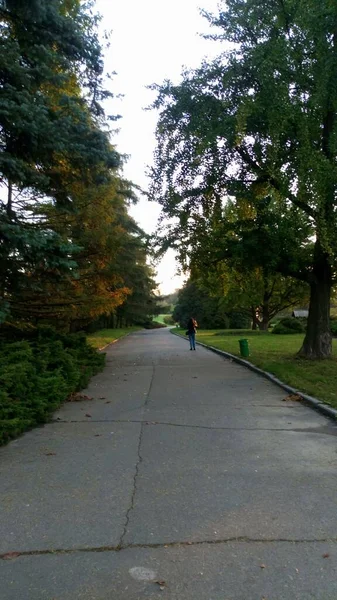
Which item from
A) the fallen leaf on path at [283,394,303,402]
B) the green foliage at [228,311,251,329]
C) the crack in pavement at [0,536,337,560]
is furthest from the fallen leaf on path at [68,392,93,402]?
the green foliage at [228,311,251,329]

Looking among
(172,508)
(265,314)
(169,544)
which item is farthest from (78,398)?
(265,314)

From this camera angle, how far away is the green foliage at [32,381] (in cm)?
698

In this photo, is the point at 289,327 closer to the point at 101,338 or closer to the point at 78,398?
the point at 101,338

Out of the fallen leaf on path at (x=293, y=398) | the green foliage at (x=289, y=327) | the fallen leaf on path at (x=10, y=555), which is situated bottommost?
the fallen leaf on path at (x=10, y=555)

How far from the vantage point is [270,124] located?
41.3 ft

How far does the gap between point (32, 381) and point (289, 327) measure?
1435 inches

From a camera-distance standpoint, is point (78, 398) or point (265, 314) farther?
point (265, 314)

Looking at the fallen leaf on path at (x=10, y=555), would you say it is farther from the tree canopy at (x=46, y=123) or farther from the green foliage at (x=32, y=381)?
the tree canopy at (x=46, y=123)

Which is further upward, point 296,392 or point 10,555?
point 296,392

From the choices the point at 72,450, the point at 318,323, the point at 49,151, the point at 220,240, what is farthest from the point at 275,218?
the point at 72,450

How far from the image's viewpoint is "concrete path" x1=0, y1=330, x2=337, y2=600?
3.25 meters

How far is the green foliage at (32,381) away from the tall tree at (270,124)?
712 cm

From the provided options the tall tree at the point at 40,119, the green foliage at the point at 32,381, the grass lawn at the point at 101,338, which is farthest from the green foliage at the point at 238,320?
the tall tree at the point at 40,119

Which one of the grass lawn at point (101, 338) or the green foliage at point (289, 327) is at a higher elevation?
the green foliage at point (289, 327)
